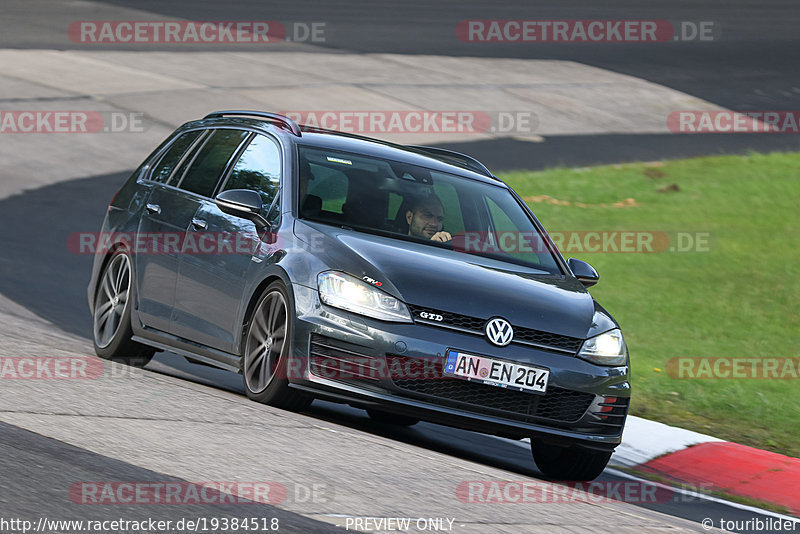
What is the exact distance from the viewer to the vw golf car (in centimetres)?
709

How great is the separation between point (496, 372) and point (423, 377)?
15.0 inches

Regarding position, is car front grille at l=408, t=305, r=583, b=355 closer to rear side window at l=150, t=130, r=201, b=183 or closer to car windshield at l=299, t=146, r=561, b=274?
car windshield at l=299, t=146, r=561, b=274

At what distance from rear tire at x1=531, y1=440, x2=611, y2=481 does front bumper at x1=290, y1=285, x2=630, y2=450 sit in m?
0.38

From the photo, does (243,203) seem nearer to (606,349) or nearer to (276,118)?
(276,118)

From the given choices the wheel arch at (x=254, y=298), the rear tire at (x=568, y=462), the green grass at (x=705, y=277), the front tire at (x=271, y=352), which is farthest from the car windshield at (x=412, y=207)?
the green grass at (x=705, y=277)

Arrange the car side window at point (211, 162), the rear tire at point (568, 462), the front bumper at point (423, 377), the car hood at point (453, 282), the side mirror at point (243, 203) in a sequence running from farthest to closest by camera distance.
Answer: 1. the car side window at point (211, 162)
2. the side mirror at point (243, 203)
3. the rear tire at point (568, 462)
4. the car hood at point (453, 282)
5. the front bumper at point (423, 377)

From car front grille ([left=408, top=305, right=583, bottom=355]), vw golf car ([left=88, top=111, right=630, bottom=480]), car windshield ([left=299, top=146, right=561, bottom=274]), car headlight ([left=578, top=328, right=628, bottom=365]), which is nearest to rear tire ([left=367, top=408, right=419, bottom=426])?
vw golf car ([left=88, top=111, right=630, bottom=480])

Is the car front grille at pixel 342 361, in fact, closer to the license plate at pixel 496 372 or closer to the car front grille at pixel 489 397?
the car front grille at pixel 489 397

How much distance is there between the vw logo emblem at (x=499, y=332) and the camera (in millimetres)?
7082

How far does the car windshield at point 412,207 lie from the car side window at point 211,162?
74cm

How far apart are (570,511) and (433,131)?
54.7 feet

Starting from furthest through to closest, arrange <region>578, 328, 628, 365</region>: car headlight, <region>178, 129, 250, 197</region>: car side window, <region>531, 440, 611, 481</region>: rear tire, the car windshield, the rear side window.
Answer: the rear side window → <region>178, 129, 250, 197</region>: car side window → the car windshield → <region>531, 440, 611, 481</region>: rear tire → <region>578, 328, 628, 365</region>: car headlight

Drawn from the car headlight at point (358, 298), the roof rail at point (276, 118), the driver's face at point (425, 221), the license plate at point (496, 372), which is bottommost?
the license plate at point (496, 372)

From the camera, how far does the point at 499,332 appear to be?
710 cm
